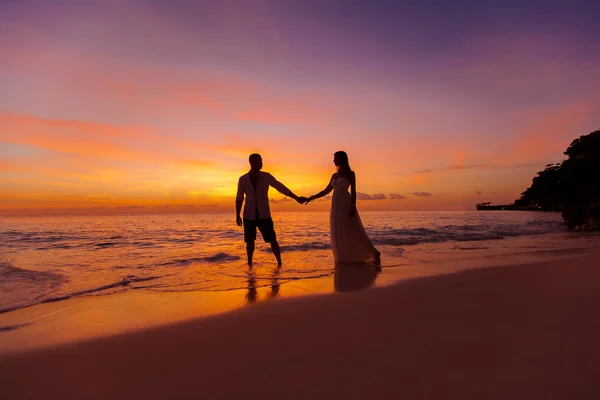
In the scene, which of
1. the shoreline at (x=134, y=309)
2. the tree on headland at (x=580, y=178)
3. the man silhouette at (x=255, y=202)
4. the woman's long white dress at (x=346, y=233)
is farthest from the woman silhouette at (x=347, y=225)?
the tree on headland at (x=580, y=178)

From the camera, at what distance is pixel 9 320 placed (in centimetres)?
384

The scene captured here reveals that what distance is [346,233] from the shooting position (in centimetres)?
805

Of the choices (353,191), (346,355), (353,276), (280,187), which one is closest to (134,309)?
(346,355)

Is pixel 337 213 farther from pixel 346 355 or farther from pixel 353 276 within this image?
pixel 346 355

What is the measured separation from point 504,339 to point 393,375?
1160 millimetres

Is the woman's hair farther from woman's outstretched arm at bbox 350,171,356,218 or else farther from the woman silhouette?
woman's outstretched arm at bbox 350,171,356,218

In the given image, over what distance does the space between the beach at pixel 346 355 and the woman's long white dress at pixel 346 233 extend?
4122 mm

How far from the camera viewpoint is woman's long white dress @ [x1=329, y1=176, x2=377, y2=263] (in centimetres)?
802

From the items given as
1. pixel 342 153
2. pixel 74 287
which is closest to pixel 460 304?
pixel 342 153

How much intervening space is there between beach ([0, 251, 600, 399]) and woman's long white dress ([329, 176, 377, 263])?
4.12m

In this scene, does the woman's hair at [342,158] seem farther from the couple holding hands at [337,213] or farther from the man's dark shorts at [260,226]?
the man's dark shorts at [260,226]

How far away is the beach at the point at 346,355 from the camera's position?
2.00m

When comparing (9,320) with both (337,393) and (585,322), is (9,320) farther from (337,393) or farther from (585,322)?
(585,322)

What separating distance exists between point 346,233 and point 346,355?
224 inches
